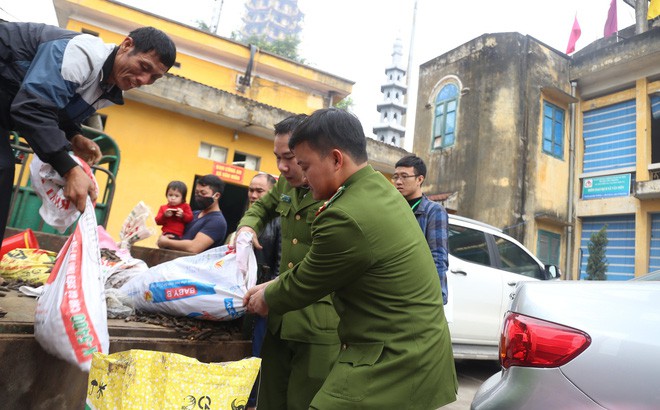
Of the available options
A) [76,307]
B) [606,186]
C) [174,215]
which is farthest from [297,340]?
[606,186]

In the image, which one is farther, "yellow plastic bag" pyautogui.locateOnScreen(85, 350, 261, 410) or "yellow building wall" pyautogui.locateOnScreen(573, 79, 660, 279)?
"yellow building wall" pyautogui.locateOnScreen(573, 79, 660, 279)

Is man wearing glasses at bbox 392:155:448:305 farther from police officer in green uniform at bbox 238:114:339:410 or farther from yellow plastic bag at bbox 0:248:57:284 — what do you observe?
yellow plastic bag at bbox 0:248:57:284

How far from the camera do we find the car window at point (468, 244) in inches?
188

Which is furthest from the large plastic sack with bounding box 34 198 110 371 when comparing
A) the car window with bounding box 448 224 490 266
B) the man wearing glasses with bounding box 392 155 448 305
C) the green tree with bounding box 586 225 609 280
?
the green tree with bounding box 586 225 609 280

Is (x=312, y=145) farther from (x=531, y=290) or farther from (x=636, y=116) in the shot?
(x=636, y=116)

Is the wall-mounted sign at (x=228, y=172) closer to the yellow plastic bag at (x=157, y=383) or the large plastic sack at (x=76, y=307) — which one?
the large plastic sack at (x=76, y=307)

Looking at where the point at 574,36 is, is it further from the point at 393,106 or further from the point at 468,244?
the point at 468,244

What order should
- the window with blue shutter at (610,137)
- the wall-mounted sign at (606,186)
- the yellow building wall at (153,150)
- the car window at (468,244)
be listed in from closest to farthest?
the car window at (468,244) < the yellow building wall at (153,150) < the wall-mounted sign at (606,186) < the window with blue shutter at (610,137)

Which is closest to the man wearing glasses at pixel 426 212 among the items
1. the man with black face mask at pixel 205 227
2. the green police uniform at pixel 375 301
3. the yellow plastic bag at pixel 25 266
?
the man with black face mask at pixel 205 227

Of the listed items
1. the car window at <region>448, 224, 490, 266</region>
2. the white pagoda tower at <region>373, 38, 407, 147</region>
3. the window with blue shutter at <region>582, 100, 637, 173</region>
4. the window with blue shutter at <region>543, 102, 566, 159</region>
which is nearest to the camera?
the car window at <region>448, 224, 490, 266</region>

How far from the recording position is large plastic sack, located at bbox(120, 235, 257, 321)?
76.1 inches

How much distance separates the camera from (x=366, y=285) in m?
1.39

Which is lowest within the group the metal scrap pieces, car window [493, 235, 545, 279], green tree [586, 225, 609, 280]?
the metal scrap pieces

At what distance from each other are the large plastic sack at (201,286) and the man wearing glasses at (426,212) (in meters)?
1.49
